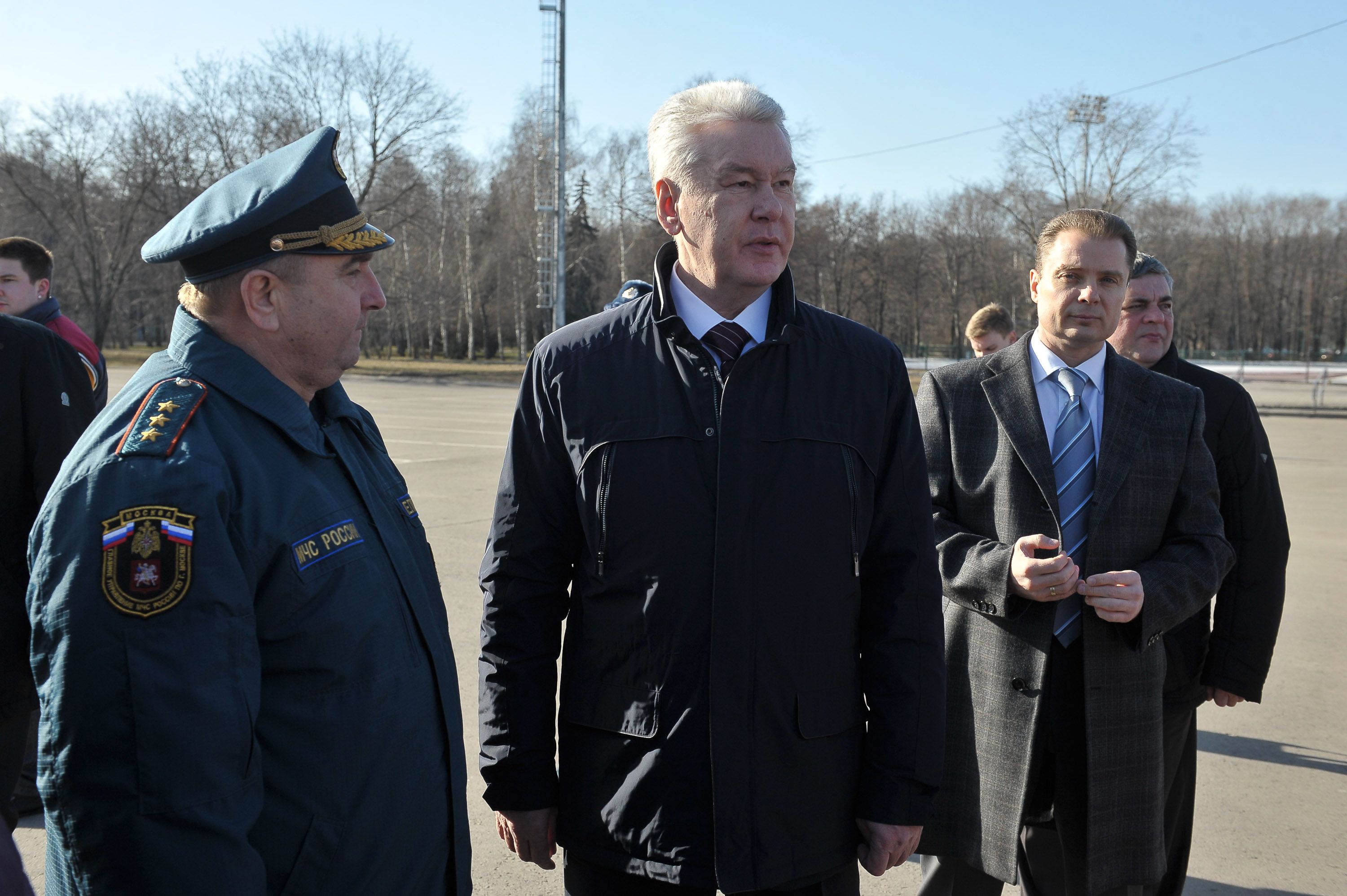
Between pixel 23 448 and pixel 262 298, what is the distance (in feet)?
6.89

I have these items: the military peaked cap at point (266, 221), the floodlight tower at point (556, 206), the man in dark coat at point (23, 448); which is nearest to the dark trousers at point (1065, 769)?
the military peaked cap at point (266, 221)

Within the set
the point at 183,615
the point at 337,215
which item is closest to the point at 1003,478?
the point at 337,215

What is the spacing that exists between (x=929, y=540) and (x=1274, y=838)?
279cm

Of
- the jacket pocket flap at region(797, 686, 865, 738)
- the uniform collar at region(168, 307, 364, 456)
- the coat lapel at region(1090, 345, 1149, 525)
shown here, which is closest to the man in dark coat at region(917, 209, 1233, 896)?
the coat lapel at region(1090, 345, 1149, 525)

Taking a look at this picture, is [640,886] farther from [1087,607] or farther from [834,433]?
[1087,607]

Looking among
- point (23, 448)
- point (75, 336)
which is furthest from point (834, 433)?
point (75, 336)

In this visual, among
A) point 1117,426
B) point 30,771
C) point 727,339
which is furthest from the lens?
point 30,771

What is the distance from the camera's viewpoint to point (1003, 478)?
2830mm

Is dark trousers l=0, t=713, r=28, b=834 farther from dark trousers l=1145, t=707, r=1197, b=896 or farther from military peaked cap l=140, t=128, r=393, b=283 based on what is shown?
dark trousers l=1145, t=707, r=1197, b=896

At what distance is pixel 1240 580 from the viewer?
323 centimetres

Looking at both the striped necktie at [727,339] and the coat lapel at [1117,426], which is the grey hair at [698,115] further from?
the coat lapel at [1117,426]

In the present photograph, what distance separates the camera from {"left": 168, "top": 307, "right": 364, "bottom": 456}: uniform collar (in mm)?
1737

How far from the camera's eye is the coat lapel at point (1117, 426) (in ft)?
8.99

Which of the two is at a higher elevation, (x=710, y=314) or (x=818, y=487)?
(x=710, y=314)
